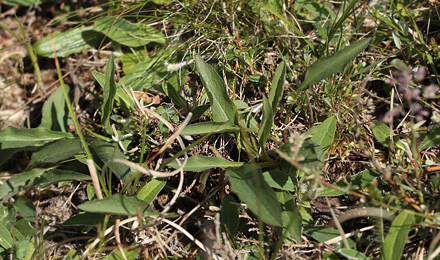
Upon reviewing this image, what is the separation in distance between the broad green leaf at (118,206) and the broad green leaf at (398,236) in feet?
3.62

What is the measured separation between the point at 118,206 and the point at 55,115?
1.30 meters

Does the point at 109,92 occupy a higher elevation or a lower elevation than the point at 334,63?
higher

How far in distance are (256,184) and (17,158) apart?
6.71ft

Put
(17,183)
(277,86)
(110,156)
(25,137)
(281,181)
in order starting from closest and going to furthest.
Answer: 1. (281,181)
2. (277,86)
3. (110,156)
4. (17,183)
5. (25,137)

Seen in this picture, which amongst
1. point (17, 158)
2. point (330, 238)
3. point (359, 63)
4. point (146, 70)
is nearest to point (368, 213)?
point (330, 238)

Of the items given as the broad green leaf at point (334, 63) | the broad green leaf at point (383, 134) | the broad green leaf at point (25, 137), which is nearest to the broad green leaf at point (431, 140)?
the broad green leaf at point (383, 134)

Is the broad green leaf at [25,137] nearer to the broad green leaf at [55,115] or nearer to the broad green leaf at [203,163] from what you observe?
the broad green leaf at [55,115]

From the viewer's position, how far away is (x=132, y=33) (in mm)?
2625

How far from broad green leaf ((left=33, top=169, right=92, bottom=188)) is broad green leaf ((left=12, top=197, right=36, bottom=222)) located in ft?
0.54

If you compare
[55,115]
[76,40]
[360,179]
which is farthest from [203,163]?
[76,40]

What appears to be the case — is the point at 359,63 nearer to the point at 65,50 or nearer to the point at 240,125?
the point at 240,125

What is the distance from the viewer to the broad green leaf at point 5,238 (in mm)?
2107

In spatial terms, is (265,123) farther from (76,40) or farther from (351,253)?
(76,40)

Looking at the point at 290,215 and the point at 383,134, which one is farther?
the point at 383,134
